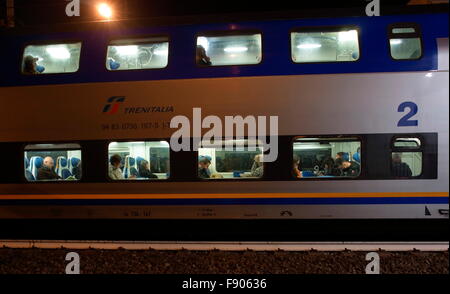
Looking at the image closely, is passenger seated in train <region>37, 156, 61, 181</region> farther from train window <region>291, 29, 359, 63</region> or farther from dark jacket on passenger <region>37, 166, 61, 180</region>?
train window <region>291, 29, 359, 63</region>

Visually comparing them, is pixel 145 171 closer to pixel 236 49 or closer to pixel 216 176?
pixel 216 176

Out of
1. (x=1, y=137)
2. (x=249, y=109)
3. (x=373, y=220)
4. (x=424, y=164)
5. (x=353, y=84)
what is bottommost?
(x=373, y=220)

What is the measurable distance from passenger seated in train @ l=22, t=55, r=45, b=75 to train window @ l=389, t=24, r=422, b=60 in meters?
5.95

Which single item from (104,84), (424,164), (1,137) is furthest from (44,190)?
(424,164)

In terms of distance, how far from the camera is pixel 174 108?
582cm

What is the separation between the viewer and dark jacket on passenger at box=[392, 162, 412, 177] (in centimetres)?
559

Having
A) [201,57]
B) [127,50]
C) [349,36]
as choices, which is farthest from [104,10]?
[349,36]

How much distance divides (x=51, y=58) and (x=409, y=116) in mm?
6088

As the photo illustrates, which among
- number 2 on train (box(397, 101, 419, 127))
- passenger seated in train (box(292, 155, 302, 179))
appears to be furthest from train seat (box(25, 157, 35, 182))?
number 2 on train (box(397, 101, 419, 127))

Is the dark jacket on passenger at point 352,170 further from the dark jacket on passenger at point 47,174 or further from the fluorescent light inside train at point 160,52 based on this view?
the dark jacket on passenger at point 47,174

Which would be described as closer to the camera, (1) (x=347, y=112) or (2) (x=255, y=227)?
(1) (x=347, y=112)
